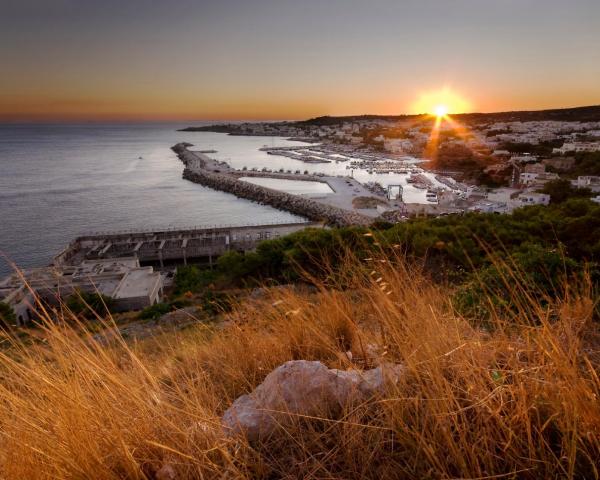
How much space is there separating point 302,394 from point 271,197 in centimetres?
3364

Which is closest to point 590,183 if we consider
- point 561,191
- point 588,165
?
point 561,191

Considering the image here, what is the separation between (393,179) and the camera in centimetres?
4425

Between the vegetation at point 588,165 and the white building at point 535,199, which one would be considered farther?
the vegetation at point 588,165

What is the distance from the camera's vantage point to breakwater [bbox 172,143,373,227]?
85.9ft

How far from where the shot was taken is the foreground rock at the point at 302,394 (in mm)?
1218

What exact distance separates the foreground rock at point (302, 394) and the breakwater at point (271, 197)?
20850mm

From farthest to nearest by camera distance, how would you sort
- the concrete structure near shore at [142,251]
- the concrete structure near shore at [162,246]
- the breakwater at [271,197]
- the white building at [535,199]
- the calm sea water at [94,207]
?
1. the breakwater at [271,197]
2. the calm sea water at [94,207]
3. the concrete structure near shore at [162,246]
4. the white building at [535,199]
5. the concrete structure near shore at [142,251]

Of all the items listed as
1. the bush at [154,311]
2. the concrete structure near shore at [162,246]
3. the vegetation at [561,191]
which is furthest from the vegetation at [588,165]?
the bush at [154,311]

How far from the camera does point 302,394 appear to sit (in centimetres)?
131

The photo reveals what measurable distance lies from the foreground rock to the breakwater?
68.4 feet

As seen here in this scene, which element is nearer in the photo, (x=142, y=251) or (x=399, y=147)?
(x=142, y=251)

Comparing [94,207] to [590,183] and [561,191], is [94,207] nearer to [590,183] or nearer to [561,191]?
[561,191]

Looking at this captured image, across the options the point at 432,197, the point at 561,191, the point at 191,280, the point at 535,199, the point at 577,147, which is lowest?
the point at 191,280

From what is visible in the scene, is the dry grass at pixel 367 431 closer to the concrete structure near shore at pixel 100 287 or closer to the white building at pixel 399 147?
the concrete structure near shore at pixel 100 287
